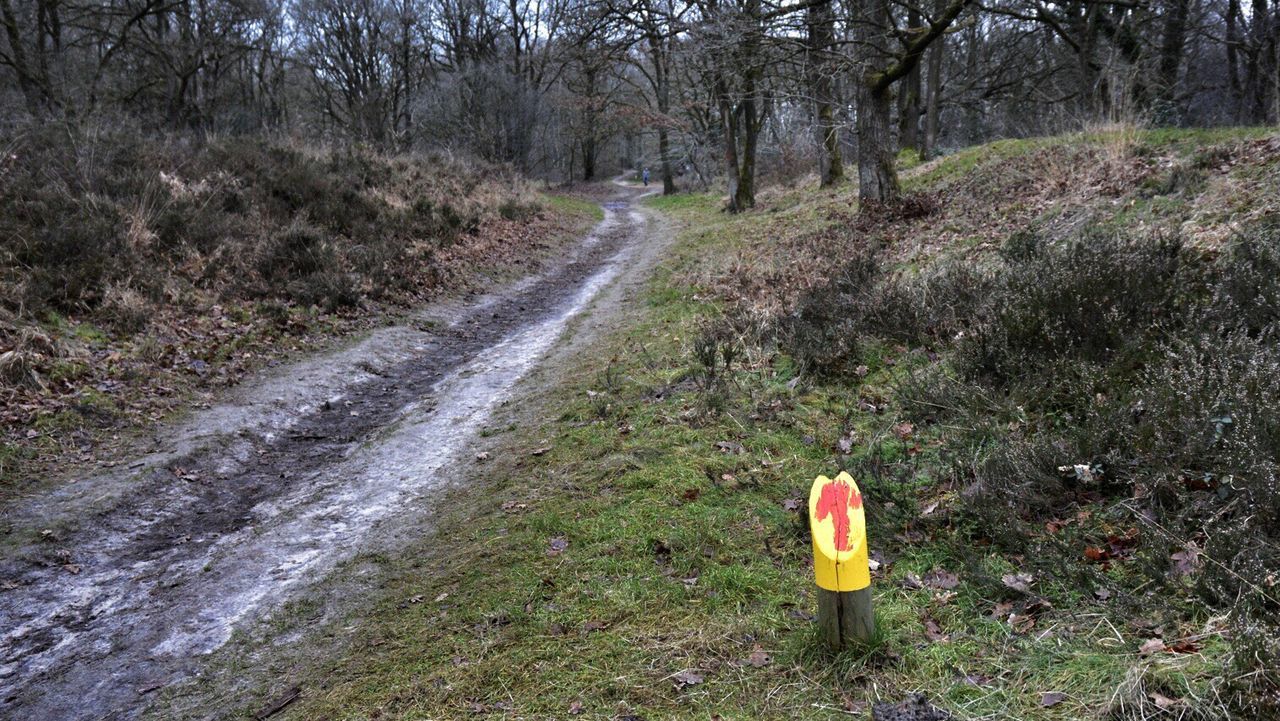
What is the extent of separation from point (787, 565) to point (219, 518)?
4105mm

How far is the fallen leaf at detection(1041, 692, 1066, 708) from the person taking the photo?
2.47 metres

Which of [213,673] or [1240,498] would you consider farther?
[213,673]

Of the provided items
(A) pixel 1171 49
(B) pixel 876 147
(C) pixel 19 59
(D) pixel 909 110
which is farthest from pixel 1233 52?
(C) pixel 19 59

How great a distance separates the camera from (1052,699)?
2.48m

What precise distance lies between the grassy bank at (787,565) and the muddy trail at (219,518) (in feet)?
2.21

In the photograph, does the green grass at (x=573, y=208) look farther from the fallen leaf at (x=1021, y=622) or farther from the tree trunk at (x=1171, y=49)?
the fallen leaf at (x=1021, y=622)

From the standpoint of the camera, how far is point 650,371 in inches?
287

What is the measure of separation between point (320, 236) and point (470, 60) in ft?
90.8

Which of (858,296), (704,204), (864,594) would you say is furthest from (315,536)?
(704,204)

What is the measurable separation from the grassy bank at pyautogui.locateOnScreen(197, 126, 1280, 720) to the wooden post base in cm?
8

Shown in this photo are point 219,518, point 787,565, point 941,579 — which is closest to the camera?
point 941,579

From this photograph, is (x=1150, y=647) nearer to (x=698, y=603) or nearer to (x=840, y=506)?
(x=840, y=506)

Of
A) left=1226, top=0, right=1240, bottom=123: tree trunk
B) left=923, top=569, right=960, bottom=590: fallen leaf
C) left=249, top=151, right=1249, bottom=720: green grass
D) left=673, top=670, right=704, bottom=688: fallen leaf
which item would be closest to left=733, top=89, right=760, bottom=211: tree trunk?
left=1226, top=0, right=1240, bottom=123: tree trunk

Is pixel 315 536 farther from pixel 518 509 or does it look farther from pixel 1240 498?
pixel 1240 498
